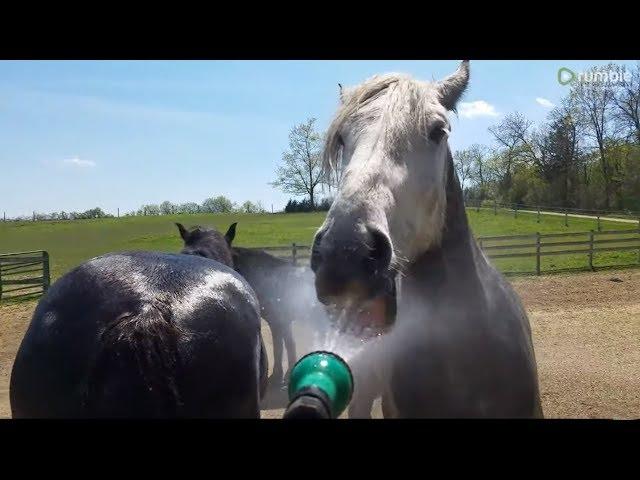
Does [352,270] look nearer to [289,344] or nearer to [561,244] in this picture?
[289,344]

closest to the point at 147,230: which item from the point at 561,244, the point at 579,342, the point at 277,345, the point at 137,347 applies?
the point at 277,345

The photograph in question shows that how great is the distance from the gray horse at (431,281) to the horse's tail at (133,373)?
0.82 meters

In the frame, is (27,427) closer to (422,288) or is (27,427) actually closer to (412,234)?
(412,234)

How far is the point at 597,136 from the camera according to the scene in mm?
7465

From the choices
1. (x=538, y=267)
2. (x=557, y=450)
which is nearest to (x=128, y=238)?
(x=557, y=450)

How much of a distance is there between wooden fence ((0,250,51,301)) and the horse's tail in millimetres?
12502

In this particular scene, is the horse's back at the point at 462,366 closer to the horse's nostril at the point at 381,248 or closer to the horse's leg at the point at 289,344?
the horse's nostril at the point at 381,248

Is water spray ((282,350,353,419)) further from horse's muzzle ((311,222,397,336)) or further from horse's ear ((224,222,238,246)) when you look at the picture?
horse's ear ((224,222,238,246))

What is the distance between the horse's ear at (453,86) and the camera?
7.07 feet

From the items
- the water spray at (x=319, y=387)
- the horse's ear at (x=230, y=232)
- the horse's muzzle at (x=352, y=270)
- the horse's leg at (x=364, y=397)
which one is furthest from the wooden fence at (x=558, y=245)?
the water spray at (x=319, y=387)

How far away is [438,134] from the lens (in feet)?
6.40

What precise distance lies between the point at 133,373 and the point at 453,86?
1828 mm
